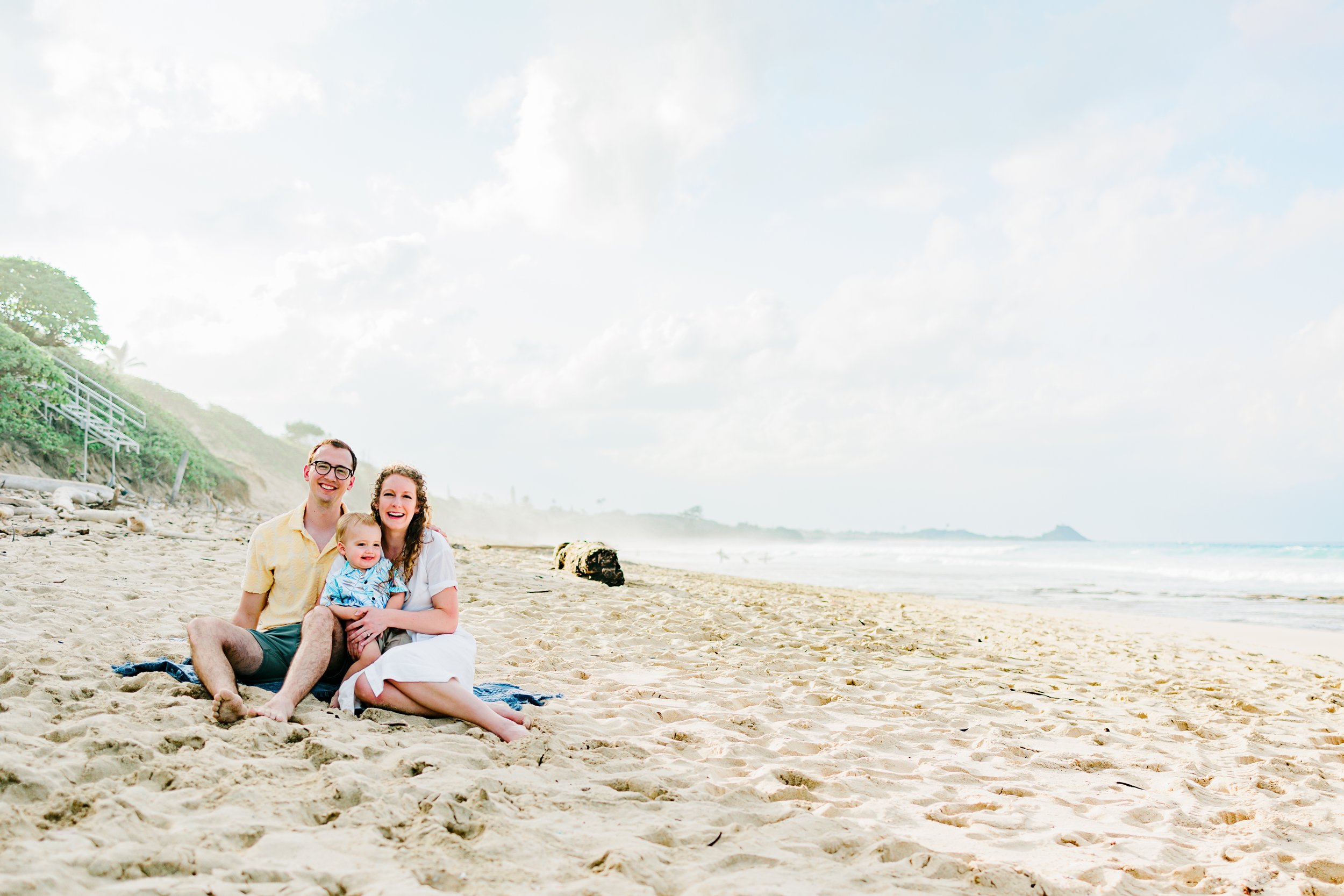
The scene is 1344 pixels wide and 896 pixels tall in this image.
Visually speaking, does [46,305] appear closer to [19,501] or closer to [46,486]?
[46,486]

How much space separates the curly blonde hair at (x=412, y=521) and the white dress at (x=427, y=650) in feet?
0.14

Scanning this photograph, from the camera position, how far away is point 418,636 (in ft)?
12.8

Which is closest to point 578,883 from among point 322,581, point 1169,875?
point 1169,875

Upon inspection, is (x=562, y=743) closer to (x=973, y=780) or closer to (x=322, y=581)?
(x=322, y=581)

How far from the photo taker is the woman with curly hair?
3.69 meters

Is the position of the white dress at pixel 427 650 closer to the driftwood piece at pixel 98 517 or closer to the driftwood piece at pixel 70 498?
the driftwood piece at pixel 98 517

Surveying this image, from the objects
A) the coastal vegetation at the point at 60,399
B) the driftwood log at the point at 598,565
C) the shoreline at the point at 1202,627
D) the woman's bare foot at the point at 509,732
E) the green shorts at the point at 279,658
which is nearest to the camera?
the woman's bare foot at the point at 509,732

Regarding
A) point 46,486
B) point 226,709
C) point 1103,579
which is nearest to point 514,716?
point 226,709

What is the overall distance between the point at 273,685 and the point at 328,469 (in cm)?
120

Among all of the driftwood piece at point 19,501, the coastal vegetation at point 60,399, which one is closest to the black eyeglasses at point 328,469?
the driftwood piece at point 19,501

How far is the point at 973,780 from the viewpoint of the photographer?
3.58 metres

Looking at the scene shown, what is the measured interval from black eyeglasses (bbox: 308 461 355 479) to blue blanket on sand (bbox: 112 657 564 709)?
1105 mm

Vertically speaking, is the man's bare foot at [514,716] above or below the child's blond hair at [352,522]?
below

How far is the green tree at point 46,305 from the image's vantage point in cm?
2359
